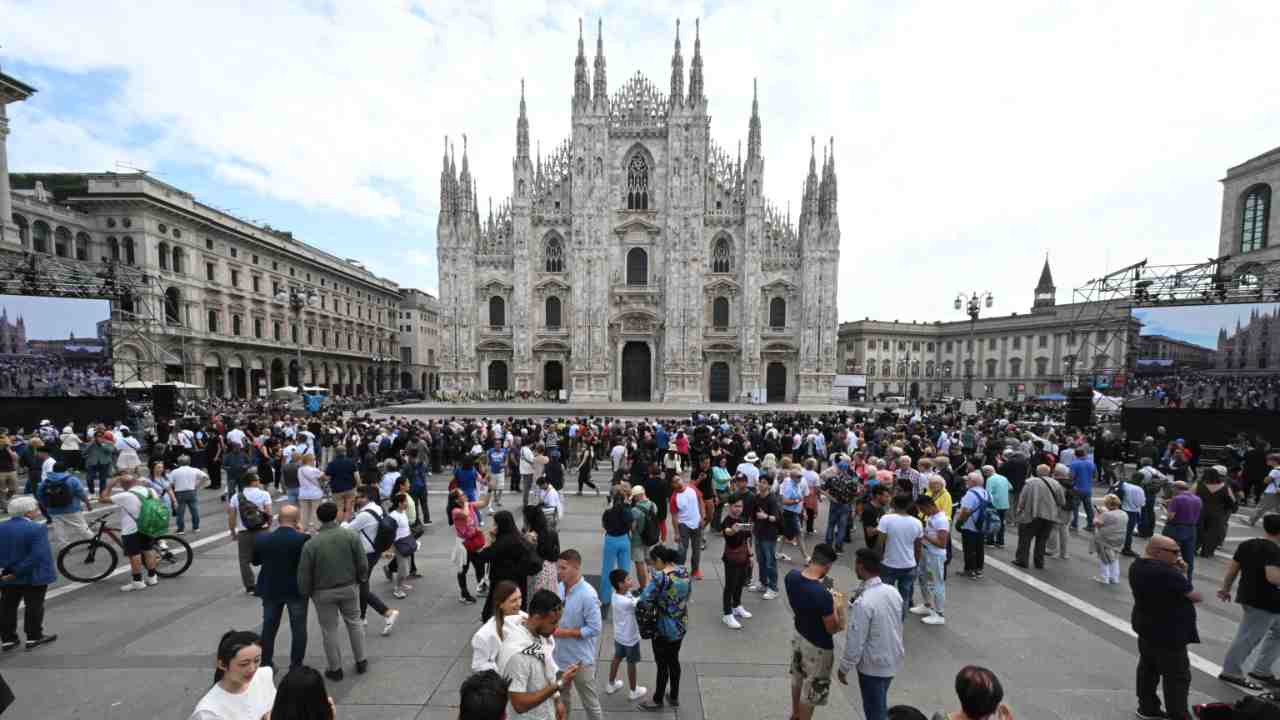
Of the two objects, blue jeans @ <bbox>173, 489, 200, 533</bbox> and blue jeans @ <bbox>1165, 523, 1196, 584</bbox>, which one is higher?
blue jeans @ <bbox>1165, 523, 1196, 584</bbox>

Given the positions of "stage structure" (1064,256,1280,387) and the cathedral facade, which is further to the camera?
the cathedral facade

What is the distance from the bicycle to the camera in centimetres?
688

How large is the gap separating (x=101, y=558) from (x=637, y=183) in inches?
1351

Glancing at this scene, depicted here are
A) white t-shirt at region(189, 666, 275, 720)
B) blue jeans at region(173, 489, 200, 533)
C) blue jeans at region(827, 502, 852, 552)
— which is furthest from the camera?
blue jeans at region(173, 489, 200, 533)

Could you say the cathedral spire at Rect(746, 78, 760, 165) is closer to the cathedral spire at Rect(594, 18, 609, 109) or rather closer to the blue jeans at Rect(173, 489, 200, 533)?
the cathedral spire at Rect(594, 18, 609, 109)

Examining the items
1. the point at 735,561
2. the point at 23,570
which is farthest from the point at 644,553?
the point at 23,570

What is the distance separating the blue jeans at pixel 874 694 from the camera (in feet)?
12.2

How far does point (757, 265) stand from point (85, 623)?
35032mm

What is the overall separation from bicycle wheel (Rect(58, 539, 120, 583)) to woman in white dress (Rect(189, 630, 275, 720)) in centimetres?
674

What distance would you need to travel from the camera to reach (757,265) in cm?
3606

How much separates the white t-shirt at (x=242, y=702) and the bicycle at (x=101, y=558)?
5956 mm

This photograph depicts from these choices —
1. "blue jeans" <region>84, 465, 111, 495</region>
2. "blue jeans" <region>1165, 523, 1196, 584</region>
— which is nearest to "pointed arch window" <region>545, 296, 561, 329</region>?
"blue jeans" <region>84, 465, 111, 495</region>

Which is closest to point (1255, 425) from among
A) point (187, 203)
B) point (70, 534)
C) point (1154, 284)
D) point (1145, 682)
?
point (1154, 284)

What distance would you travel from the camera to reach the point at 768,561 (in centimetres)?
645
